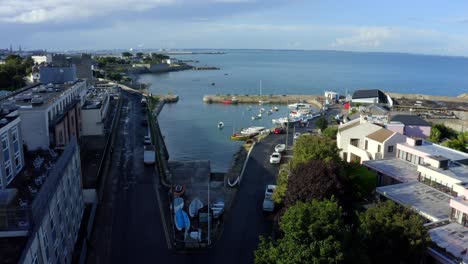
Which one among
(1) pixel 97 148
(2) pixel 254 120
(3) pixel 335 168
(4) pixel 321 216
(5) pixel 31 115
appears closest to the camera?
(4) pixel 321 216

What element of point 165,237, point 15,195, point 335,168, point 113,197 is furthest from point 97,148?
point 335,168

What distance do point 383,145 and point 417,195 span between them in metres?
4.96

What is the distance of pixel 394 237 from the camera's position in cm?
894

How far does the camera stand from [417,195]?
41.3 feet

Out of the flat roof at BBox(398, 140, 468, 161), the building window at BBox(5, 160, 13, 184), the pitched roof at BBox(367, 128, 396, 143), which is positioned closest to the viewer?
the building window at BBox(5, 160, 13, 184)

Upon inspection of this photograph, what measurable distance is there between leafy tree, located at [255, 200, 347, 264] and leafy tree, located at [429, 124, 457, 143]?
16.6m

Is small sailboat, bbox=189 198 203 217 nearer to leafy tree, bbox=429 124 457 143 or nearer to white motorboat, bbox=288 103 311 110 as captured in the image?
leafy tree, bbox=429 124 457 143

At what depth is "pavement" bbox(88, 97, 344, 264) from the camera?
11539mm

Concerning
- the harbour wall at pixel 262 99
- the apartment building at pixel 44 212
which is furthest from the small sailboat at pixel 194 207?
the harbour wall at pixel 262 99

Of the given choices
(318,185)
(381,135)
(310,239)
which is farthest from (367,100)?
(310,239)

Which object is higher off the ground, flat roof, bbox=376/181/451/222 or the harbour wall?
flat roof, bbox=376/181/451/222

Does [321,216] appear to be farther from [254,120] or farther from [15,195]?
[254,120]

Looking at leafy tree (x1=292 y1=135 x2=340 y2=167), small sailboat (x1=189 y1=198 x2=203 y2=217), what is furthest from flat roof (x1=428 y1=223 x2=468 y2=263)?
small sailboat (x1=189 y1=198 x2=203 y2=217)

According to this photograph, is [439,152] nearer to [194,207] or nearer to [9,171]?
[194,207]
